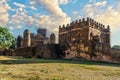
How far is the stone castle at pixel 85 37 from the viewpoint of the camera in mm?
41938

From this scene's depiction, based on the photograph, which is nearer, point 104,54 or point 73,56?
point 104,54

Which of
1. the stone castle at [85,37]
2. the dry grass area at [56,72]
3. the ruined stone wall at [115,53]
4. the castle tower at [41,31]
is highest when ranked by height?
the castle tower at [41,31]

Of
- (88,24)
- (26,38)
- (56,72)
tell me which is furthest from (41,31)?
(56,72)

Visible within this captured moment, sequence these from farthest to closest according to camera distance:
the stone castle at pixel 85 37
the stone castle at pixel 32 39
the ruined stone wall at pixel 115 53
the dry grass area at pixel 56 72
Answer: the stone castle at pixel 32 39
the stone castle at pixel 85 37
the ruined stone wall at pixel 115 53
the dry grass area at pixel 56 72

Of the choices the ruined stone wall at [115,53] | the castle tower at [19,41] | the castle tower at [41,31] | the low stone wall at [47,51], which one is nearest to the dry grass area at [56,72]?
the ruined stone wall at [115,53]

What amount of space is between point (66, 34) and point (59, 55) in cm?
825

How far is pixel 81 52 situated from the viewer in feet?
141

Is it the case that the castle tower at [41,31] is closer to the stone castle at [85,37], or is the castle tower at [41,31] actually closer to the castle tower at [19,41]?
the castle tower at [19,41]

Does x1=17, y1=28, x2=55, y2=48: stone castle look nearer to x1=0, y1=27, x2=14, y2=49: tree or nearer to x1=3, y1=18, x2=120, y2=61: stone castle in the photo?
x1=0, y1=27, x2=14, y2=49: tree

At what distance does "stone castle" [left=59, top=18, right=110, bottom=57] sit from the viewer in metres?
41.9

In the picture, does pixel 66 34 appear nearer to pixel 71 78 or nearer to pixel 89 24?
pixel 89 24

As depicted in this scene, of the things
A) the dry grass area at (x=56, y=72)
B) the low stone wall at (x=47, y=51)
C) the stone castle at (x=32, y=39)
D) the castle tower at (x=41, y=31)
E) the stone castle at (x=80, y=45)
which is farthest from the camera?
the castle tower at (x=41, y=31)

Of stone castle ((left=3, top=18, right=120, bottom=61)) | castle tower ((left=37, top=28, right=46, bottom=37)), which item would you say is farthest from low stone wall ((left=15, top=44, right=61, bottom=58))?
castle tower ((left=37, top=28, right=46, bottom=37))

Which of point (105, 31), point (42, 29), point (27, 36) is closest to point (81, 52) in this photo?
point (105, 31)
